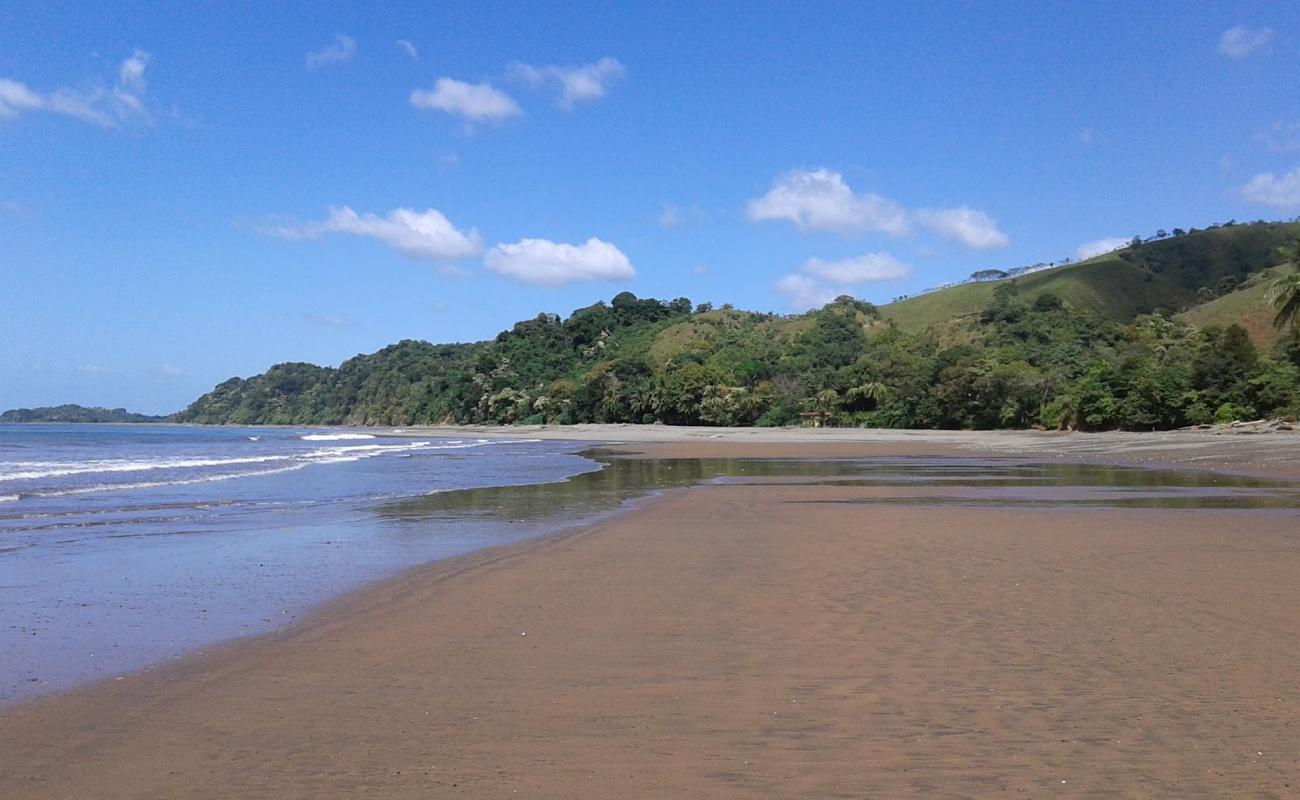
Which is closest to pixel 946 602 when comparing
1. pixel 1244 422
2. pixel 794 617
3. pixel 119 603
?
pixel 794 617

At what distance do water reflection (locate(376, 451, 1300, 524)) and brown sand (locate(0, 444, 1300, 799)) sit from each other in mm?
7765

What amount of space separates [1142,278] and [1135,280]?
166 cm

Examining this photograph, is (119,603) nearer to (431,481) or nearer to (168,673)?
(168,673)

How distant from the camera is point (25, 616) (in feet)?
27.7

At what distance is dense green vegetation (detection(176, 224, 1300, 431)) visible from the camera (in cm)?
5138

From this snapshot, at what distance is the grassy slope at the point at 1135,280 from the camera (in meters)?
138

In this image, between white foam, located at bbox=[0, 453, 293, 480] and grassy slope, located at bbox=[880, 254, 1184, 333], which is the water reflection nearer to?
white foam, located at bbox=[0, 453, 293, 480]

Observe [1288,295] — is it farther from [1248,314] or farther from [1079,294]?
[1079,294]

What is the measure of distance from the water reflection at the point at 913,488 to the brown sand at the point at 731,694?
25.5 feet

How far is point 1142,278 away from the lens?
148000 millimetres

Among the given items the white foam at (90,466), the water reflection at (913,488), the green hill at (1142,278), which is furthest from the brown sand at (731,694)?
the green hill at (1142,278)

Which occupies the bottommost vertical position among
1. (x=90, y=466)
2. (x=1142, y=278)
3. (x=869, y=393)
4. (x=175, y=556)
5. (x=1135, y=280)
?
(x=175, y=556)

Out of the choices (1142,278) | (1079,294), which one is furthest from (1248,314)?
(1142,278)

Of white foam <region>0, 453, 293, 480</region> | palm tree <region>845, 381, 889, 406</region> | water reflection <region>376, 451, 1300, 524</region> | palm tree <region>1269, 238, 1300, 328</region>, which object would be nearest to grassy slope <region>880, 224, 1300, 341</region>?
palm tree <region>845, 381, 889, 406</region>
